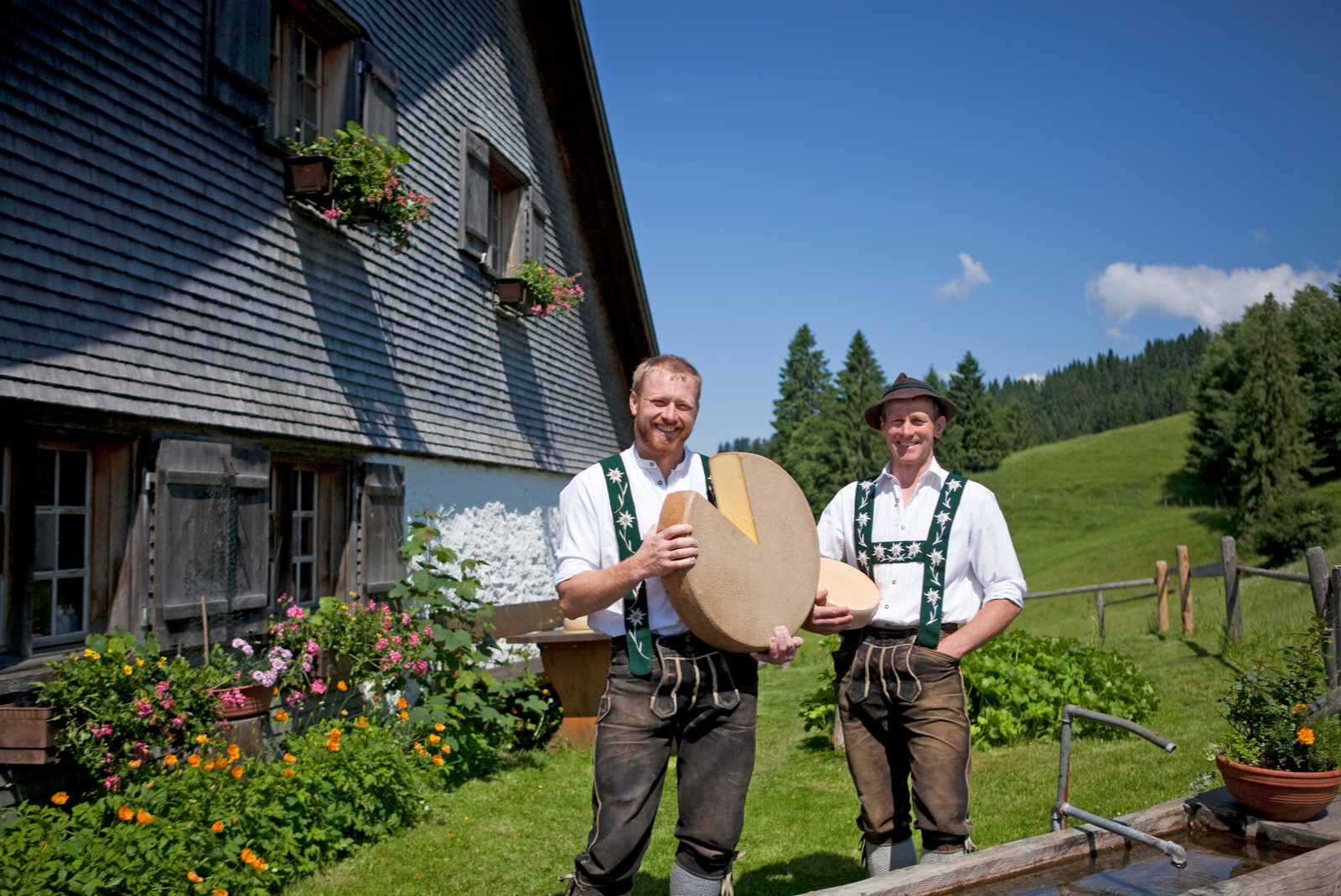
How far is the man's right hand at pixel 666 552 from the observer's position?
7.30 feet

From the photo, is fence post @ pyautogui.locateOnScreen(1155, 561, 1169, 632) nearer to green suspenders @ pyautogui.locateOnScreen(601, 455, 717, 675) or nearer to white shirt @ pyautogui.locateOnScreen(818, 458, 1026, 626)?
white shirt @ pyautogui.locateOnScreen(818, 458, 1026, 626)

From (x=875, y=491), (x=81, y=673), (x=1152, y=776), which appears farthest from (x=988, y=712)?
(x=81, y=673)

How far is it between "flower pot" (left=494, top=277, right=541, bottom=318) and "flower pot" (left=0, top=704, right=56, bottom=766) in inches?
211

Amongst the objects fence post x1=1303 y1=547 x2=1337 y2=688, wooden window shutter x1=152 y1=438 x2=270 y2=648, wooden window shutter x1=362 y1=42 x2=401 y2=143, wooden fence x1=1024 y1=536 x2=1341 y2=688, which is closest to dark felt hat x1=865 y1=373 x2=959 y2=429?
wooden fence x1=1024 y1=536 x2=1341 y2=688

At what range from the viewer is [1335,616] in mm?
6836

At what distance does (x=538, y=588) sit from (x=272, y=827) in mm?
5058

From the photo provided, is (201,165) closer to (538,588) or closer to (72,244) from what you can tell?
(72,244)

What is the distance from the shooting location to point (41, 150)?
398cm

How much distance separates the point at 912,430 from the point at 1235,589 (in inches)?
346

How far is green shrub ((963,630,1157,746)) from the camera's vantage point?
6375 millimetres

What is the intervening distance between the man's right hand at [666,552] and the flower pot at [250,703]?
2.98 meters

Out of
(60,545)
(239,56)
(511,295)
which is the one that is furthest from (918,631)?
(511,295)

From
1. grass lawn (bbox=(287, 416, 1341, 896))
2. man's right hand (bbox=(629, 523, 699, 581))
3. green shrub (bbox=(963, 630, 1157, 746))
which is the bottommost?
grass lawn (bbox=(287, 416, 1341, 896))

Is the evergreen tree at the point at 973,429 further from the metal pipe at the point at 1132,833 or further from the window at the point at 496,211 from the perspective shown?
the metal pipe at the point at 1132,833
